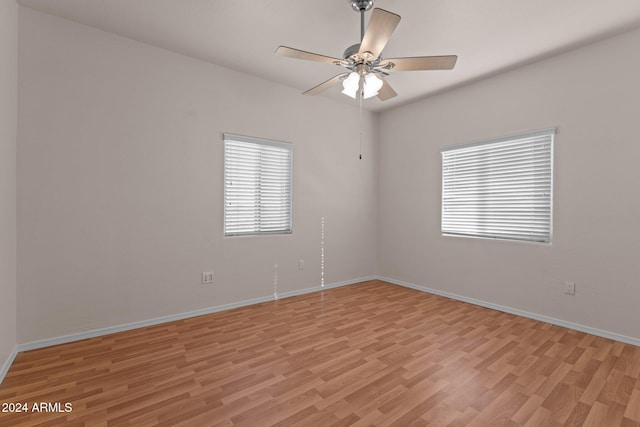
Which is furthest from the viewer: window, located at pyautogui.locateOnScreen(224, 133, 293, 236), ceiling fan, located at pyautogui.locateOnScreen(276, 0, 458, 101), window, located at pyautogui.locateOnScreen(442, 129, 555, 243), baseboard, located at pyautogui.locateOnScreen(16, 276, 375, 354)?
window, located at pyautogui.locateOnScreen(224, 133, 293, 236)

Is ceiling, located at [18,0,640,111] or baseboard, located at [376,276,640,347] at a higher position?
ceiling, located at [18,0,640,111]

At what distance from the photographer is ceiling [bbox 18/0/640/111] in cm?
241

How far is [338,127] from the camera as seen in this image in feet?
15.3

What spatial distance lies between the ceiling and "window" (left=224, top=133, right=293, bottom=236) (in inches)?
39.3

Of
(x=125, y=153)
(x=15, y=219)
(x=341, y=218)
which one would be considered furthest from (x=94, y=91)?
(x=341, y=218)

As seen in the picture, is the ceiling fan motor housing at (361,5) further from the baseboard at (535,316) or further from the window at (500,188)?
the baseboard at (535,316)

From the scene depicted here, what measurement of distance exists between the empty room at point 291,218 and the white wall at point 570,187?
0.02 meters

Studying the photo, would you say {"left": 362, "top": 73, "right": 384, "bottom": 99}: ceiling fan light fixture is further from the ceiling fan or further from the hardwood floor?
the hardwood floor

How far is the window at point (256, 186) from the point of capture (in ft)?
12.0

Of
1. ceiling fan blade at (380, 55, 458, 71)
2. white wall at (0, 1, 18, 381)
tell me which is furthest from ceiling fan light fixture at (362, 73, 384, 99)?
white wall at (0, 1, 18, 381)

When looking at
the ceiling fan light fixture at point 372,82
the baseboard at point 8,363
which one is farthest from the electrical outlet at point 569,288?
the baseboard at point 8,363

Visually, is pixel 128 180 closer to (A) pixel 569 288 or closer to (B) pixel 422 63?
(B) pixel 422 63

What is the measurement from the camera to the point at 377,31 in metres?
1.80

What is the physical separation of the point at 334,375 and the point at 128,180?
2627 mm
